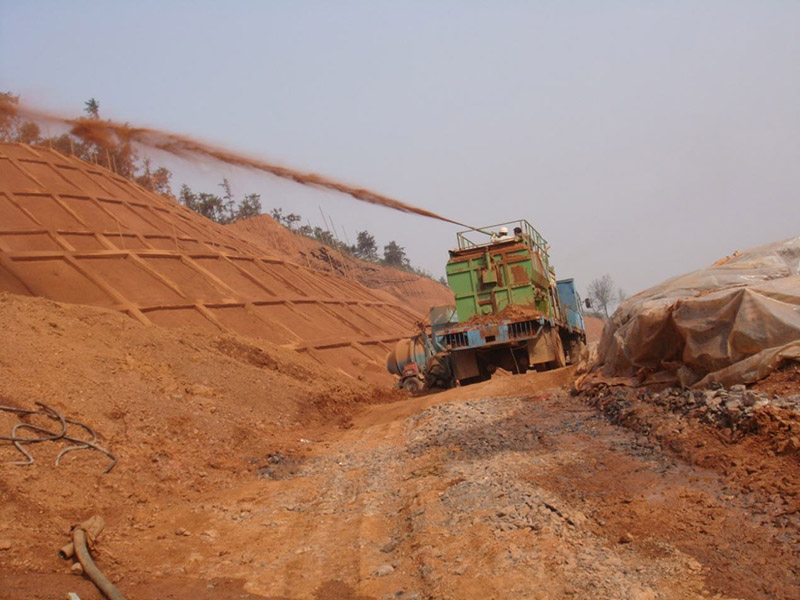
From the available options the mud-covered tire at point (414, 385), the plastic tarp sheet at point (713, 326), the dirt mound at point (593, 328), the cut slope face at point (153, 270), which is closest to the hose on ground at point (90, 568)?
the plastic tarp sheet at point (713, 326)

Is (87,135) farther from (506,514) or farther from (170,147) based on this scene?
(506,514)

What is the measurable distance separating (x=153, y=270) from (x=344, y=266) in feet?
65.6

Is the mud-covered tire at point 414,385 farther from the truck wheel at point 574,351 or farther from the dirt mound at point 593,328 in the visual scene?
the dirt mound at point 593,328

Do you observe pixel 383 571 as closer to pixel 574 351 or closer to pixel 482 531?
pixel 482 531

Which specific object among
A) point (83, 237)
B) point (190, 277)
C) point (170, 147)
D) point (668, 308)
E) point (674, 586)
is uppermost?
point (170, 147)

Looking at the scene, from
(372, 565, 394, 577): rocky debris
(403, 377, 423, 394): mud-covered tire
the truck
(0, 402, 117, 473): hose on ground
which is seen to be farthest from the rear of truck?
(372, 565, 394, 577): rocky debris

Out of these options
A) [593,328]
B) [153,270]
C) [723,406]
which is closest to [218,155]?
[153,270]

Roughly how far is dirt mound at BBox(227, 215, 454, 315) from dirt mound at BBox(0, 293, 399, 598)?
22302 mm

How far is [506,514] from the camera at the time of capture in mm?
5531

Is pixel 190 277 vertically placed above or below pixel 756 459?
above

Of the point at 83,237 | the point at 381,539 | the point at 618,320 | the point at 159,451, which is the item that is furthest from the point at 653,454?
the point at 83,237

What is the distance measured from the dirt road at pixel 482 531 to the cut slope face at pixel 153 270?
11254 millimetres

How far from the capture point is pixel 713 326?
823 centimetres

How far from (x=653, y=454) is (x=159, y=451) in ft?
18.8
